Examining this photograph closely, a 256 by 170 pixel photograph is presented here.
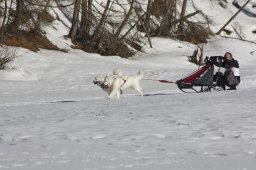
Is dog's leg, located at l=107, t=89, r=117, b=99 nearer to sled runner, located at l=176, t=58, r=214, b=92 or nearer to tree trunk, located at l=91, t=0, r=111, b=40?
sled runner, located at l=176, t=58, r=214, b=92

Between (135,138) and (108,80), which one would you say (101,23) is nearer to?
(108,80)

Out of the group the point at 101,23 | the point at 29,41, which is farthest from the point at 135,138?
the point at 101,23

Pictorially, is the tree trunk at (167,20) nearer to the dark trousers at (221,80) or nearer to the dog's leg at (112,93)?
the dark trousers at (221,80)

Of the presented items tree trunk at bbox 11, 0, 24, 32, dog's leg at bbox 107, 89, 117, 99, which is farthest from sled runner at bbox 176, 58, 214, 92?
tree trunk at bbox 11, 0, 24, 32

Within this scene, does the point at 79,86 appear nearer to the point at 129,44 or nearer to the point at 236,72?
the point at 236,72

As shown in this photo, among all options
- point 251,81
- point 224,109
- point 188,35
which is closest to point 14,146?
point 224,109

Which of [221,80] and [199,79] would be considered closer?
[199,79]

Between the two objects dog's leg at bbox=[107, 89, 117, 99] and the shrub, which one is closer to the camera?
dog's leg at bbox=[107, 89, 117, 99]

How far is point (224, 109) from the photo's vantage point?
7.66m

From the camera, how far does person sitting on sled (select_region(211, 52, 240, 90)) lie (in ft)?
40.9

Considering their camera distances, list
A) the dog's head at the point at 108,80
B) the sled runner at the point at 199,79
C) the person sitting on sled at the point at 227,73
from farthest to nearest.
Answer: the person sitting on sled at the point at 227,73
the sled runner at the point at 199,79
the dog's head at the point at 108,80

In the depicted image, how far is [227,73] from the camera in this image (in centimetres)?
1244

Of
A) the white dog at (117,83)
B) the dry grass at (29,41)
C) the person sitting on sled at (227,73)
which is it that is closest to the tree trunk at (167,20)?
the dry grass at (29,41)

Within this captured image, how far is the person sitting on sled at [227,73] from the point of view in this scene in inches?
491
